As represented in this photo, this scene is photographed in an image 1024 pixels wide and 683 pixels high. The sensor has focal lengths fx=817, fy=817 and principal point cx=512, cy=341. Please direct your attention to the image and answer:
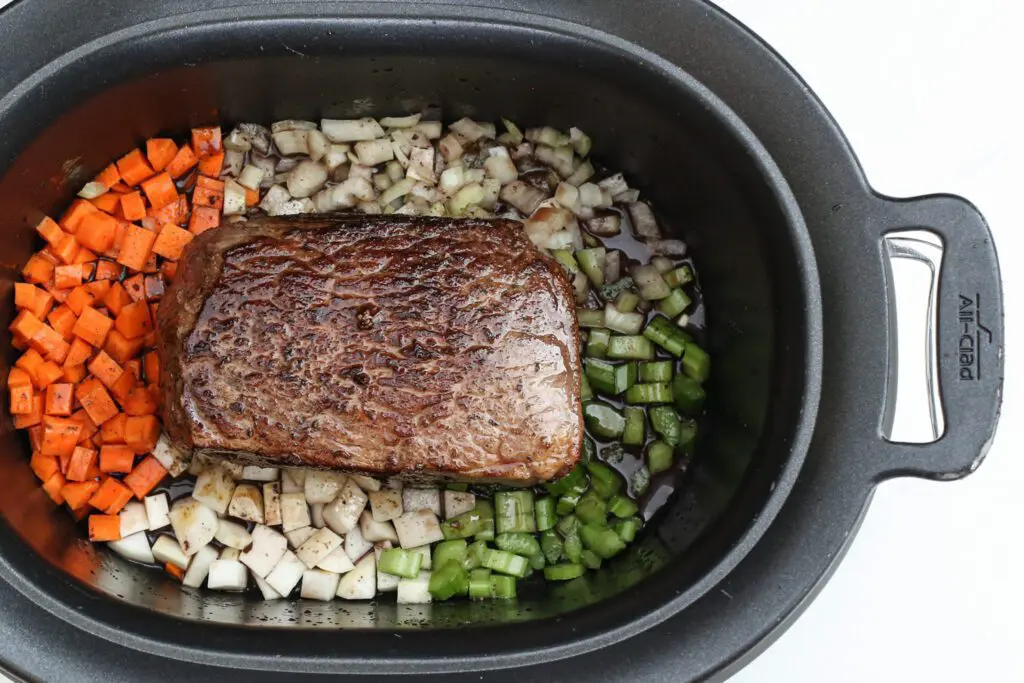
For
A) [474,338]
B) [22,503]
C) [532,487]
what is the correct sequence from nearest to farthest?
[474,338] → [22,503] → [532,487]

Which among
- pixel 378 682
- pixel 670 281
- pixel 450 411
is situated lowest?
pixel 378 682

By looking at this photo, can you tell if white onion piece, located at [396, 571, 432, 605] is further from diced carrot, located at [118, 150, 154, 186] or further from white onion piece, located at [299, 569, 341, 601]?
diced carrot, located at [118, 150, 154, 186]

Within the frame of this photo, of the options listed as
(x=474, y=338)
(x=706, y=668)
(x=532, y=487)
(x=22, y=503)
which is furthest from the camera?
(x=532, y=487)

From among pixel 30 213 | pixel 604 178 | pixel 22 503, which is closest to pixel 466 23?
pixel 604 178

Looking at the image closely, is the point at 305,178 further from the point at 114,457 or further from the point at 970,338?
the point at 970,338

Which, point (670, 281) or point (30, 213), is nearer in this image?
point (30, 213)

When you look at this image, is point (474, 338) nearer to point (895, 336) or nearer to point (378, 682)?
point (378, 682)

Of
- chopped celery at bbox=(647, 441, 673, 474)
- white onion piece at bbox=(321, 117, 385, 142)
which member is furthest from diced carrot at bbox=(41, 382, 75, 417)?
chopped celery at bbox=(647, 441, 673, 474)
